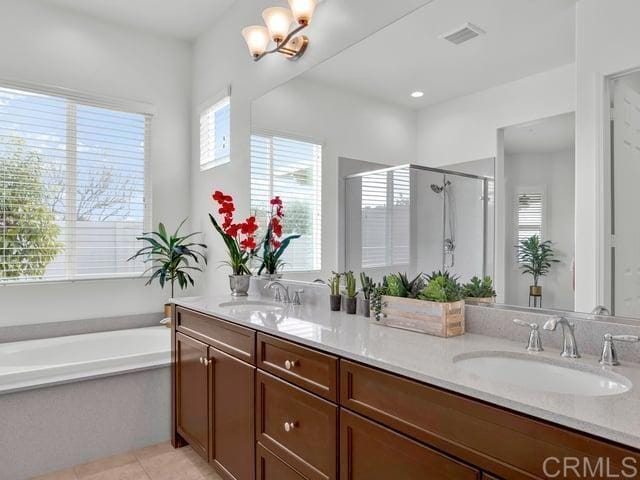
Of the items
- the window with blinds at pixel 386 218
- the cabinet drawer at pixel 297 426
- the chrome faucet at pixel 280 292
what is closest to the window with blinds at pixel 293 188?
the chrome faucet at pixel 280 292

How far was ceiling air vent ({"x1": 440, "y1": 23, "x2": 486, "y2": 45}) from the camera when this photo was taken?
1563 mm

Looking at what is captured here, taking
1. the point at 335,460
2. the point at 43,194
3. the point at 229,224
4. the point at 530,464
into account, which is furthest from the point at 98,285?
the point at 530,464

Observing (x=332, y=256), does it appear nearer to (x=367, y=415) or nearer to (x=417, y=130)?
(x=417, y=130)

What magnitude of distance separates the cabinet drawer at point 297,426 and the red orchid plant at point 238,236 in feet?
3.50

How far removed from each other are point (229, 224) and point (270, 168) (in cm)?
44

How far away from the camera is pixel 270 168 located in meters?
2.65

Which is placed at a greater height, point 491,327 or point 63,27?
point 63,27

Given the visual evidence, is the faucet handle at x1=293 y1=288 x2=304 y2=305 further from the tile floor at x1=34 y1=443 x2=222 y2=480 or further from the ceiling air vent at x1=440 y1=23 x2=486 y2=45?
the ceiling air vent at x1=440 y1=23 x2=486 y2=45

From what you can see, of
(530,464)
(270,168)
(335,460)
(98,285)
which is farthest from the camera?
(98,285)

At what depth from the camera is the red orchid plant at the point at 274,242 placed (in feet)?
8.42

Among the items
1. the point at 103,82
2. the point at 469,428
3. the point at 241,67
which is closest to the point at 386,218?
the point at 469,428

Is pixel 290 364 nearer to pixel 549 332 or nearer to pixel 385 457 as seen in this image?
pixel 385 457

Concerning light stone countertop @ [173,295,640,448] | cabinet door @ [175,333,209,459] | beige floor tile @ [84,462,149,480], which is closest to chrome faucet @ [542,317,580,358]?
light stone countertop @ [173,295,640,448]

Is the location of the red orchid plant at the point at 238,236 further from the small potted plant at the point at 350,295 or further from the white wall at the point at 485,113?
the white wall at the point at 485,113
